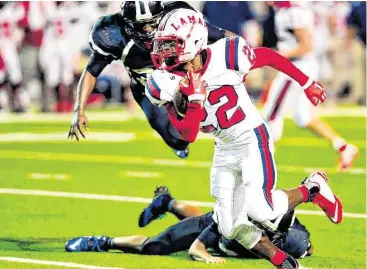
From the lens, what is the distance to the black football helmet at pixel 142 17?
614 cm

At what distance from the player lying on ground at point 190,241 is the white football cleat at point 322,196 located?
16cm

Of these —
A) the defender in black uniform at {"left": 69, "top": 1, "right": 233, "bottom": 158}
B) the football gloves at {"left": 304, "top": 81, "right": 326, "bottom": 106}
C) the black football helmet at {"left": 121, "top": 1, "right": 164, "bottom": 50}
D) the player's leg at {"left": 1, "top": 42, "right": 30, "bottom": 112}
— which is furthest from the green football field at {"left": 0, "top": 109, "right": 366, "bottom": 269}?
the player's leg at {"left": 1, "top": 42, "right": 30, "bottom": 112}

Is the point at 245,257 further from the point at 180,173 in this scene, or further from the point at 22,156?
the point at 22,156

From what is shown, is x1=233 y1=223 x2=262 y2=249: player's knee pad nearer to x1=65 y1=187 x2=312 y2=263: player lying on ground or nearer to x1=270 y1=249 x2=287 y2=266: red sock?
x1=270 y1=249 x2=287 y2=266: red sock

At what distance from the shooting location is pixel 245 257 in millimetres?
6082

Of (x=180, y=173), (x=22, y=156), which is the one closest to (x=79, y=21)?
(x=22, y=156)

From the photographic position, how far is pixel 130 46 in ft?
21.7

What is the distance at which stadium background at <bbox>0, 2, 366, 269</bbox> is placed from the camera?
663cm

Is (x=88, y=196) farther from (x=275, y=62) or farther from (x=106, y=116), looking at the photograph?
(x=106, y=116)

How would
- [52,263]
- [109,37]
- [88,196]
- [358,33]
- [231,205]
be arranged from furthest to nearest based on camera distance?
[358,33]
[88,196]
[109,37]
[52,263]
[231,205]

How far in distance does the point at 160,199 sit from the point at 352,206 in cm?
187

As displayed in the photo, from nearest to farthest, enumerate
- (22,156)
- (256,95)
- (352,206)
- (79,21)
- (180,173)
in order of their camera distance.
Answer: (352,206) < (180,173) < (22,156) < (79,21) < (256,95)

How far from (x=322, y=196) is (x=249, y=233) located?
0.63 metres

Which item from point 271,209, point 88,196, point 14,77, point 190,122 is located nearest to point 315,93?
point 271,209
